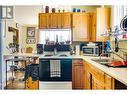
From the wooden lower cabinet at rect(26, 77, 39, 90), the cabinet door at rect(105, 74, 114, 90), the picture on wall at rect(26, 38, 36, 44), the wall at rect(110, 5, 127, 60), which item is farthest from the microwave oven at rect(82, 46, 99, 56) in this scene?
the picture on wall at rect(26, 38, 36, 44)

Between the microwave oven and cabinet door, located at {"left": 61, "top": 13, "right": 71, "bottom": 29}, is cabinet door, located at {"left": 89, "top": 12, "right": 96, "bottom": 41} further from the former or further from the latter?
cabinet door, located at {"left": 61, "top": 13, "right": 71, "bottom": 29}

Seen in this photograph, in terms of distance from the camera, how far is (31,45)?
7.50 meters

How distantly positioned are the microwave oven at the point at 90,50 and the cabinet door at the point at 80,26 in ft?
0.80

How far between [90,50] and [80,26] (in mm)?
638

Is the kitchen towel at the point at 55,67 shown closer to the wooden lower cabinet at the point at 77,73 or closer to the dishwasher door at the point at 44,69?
the dishwasher door at the point at 44,69

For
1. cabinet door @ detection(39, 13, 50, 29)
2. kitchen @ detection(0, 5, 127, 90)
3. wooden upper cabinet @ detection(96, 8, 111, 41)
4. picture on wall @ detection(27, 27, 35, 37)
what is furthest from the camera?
picture on wall @ detection(27, 27, 35, 37)

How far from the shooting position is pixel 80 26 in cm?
512

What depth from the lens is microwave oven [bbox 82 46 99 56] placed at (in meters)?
4.88

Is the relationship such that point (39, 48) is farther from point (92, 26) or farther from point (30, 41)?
point (30, 41)

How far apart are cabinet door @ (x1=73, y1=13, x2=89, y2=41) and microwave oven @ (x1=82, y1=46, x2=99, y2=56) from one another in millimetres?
244

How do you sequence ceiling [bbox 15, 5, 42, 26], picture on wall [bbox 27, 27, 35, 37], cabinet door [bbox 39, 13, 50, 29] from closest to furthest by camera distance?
cabinet door [bbox 39, 13, 50, 29], ceiling [bbox 15, 5, 42, 26], picture on wall [bbox 27, 27, 35, 37]
